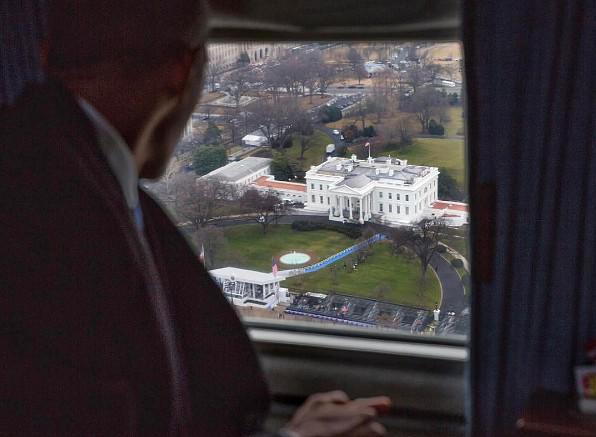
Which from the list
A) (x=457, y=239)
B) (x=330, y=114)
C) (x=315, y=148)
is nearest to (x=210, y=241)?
(x=315, y=148)

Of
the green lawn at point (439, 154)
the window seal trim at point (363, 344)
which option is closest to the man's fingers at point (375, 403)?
the window seal trim at point (363, 344)

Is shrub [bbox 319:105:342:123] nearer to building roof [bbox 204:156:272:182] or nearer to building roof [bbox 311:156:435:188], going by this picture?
building roof [bbox 311:156:435:188]

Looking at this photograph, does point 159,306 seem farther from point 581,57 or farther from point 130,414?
point 581,57

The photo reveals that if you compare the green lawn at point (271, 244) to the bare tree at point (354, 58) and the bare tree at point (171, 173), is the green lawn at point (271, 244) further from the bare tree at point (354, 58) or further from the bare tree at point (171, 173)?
the bare tree at point (354, 58)

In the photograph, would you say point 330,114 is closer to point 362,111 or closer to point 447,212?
point 362,111

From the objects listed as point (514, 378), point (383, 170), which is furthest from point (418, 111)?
point (514, 378)

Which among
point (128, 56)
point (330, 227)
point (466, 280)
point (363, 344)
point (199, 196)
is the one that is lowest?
point (363, 344)
